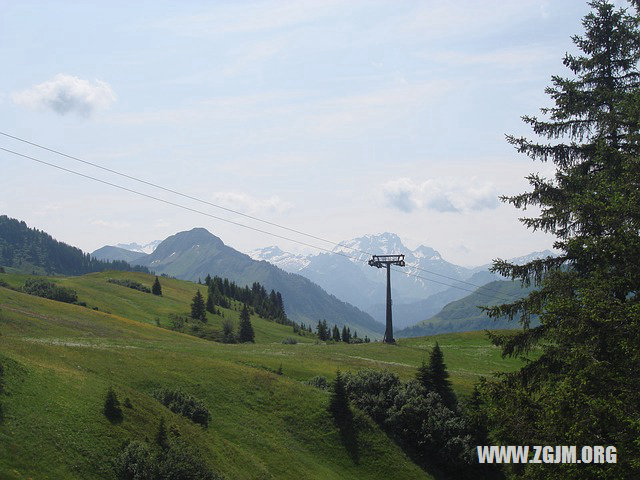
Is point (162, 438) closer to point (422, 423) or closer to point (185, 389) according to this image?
point (185, 389)

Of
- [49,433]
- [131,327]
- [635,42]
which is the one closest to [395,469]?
[49,433]

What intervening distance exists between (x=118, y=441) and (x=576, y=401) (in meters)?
23.4

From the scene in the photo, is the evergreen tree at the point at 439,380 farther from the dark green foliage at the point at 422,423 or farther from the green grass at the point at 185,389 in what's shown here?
the green grass at the point at 185,389

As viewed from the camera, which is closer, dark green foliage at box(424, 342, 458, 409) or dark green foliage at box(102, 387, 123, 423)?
dark green foliage at box(102, 387, 123, 423)

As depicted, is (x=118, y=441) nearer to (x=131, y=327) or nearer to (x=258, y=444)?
(x=258, y=444)

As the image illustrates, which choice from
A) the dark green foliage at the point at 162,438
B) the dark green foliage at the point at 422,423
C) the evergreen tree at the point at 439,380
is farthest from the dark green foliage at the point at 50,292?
the dark green foliage at the point at 162,438

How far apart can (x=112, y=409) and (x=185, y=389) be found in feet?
35.3

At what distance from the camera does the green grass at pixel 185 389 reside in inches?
1032

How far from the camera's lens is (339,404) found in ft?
146

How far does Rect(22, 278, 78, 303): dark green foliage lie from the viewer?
93.4 metres

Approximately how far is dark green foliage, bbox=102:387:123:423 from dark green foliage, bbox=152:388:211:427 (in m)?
6.12

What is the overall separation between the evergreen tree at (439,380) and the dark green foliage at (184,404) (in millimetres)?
21131

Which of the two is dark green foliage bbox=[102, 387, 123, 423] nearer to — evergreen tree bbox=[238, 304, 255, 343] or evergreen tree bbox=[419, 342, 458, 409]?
evergreen tree bbox=[419, 342, 458, 409]

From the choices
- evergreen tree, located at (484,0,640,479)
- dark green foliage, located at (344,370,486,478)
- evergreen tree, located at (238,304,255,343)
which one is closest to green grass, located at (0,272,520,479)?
dark green foliage, located at (344,370,486,478)
